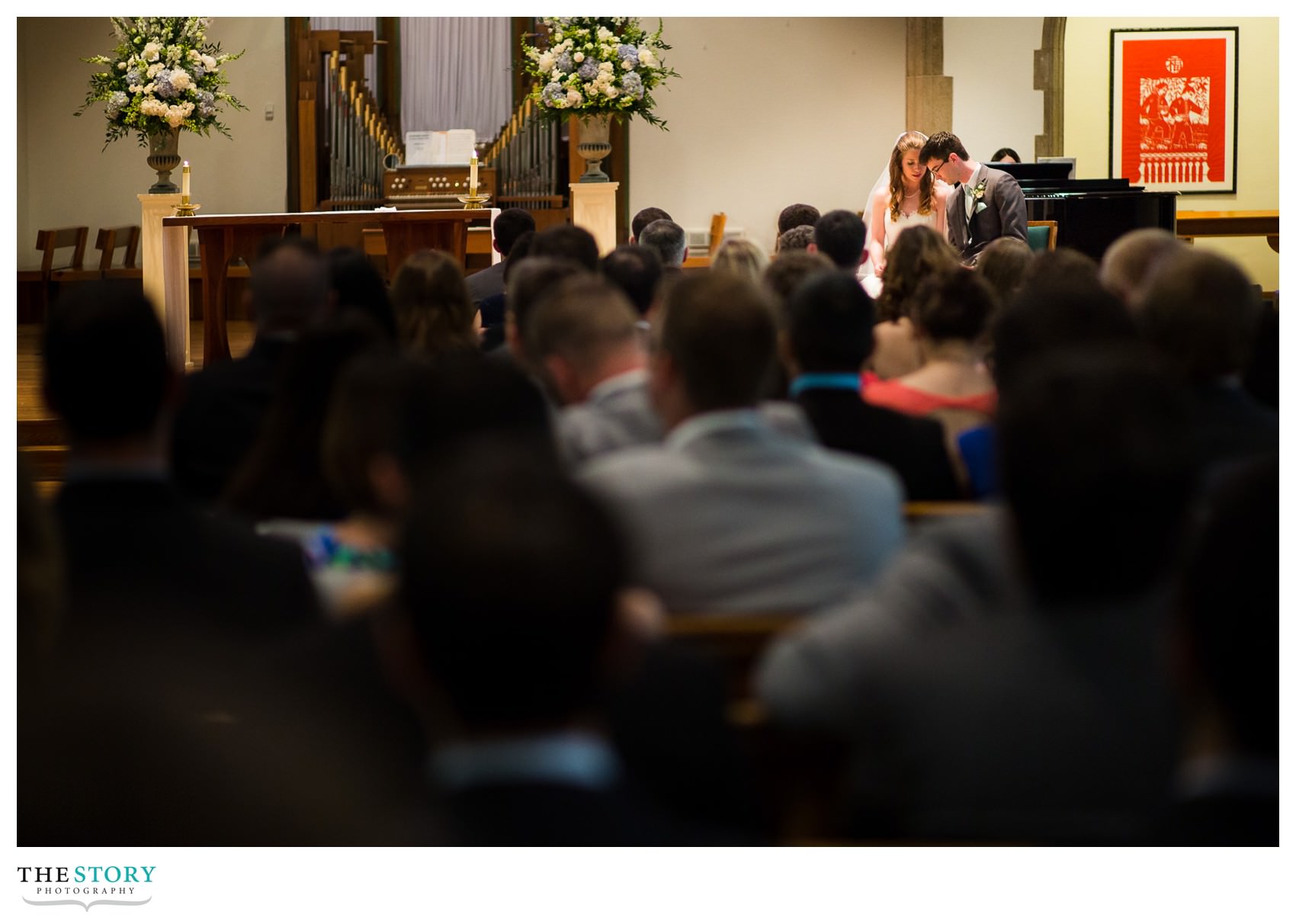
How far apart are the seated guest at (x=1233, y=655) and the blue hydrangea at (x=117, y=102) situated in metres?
7.22

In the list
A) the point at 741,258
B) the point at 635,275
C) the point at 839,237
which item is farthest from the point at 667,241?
the point at 635,275

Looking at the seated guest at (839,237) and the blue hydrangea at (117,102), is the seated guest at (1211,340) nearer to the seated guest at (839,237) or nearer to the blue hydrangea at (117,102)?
the seated guest at (839,237)

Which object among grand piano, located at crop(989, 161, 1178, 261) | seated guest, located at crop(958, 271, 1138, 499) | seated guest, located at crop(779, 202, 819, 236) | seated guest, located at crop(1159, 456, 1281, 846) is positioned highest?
grand piano, located at crop(989, 161, 1178, 261)

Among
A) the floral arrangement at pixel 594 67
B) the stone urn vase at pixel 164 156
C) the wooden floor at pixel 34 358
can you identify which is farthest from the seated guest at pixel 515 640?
the stone urn vase at pixel 164 156

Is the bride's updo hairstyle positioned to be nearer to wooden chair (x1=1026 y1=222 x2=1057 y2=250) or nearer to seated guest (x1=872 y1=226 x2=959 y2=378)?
wooden chair (x1=1026 y1=222 x2=1057 y2=250)

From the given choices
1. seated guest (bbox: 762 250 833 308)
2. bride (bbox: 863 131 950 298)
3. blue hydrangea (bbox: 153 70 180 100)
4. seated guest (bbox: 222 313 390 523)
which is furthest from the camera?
blue hydrangea (bbox: 153 70 180 100)

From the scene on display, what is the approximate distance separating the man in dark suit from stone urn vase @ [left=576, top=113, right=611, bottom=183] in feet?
16.3

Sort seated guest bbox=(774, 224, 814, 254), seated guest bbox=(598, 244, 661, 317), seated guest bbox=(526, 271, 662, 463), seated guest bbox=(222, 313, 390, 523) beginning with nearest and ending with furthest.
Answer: seated guest bbox=(222, 313, 390, 523)
seated guest bbox=(526, 271, 662, 463)
seated guest bbox=(598, 244, 661, 317)
seated guest bbox=(774, 224, 814, 254)

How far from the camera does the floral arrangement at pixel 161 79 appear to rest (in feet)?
25.5

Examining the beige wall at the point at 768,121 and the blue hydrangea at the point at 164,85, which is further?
the beige wall at the point at 768,121

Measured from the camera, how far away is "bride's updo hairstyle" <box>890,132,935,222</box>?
274 inches

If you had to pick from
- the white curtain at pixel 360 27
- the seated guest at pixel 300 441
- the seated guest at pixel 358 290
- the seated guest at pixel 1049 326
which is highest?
the white curtain at pixel 360 27

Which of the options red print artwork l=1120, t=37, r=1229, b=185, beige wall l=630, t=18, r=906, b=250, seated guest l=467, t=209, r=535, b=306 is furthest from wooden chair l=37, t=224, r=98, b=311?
red print artwork l=1120, t=37, r=1229, b=185

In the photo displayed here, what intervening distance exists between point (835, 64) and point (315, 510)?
367 inches
